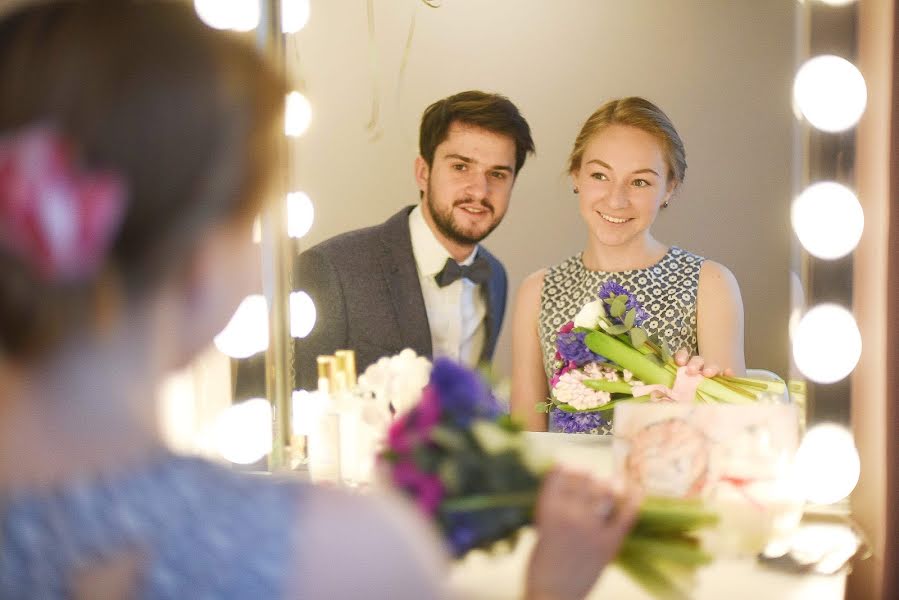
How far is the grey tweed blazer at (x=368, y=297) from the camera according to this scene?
3.83 ft

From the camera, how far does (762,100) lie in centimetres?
105

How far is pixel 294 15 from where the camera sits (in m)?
1.18

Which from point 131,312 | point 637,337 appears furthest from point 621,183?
point 131,312

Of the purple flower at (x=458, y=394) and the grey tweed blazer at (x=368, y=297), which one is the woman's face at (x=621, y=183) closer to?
the grey tweed blazer at (x=368, y=297)

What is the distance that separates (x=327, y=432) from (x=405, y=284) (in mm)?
210

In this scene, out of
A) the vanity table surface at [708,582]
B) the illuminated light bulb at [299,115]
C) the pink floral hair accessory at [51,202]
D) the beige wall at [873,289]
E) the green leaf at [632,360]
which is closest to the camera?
the pink floral hair accessory at [51,202]

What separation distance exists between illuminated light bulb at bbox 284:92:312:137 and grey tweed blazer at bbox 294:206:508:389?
5.6 inches

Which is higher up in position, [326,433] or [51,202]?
[51,202]

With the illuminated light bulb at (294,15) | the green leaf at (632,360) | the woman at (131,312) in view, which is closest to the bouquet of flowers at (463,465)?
the woman at (131,312)

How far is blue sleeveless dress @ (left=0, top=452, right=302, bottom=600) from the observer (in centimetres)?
43

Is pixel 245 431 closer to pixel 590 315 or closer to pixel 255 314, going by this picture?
pixel 255 314

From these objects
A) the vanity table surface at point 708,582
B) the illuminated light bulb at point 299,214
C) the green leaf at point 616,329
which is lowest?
the vanity table surface at point 708,582

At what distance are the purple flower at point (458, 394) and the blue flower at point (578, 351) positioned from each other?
475 mm

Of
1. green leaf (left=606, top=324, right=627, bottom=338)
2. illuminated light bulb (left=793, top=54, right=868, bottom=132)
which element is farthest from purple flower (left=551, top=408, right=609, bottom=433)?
illuminated light bulb (left=793, top=54, right=868, bottom=132)
